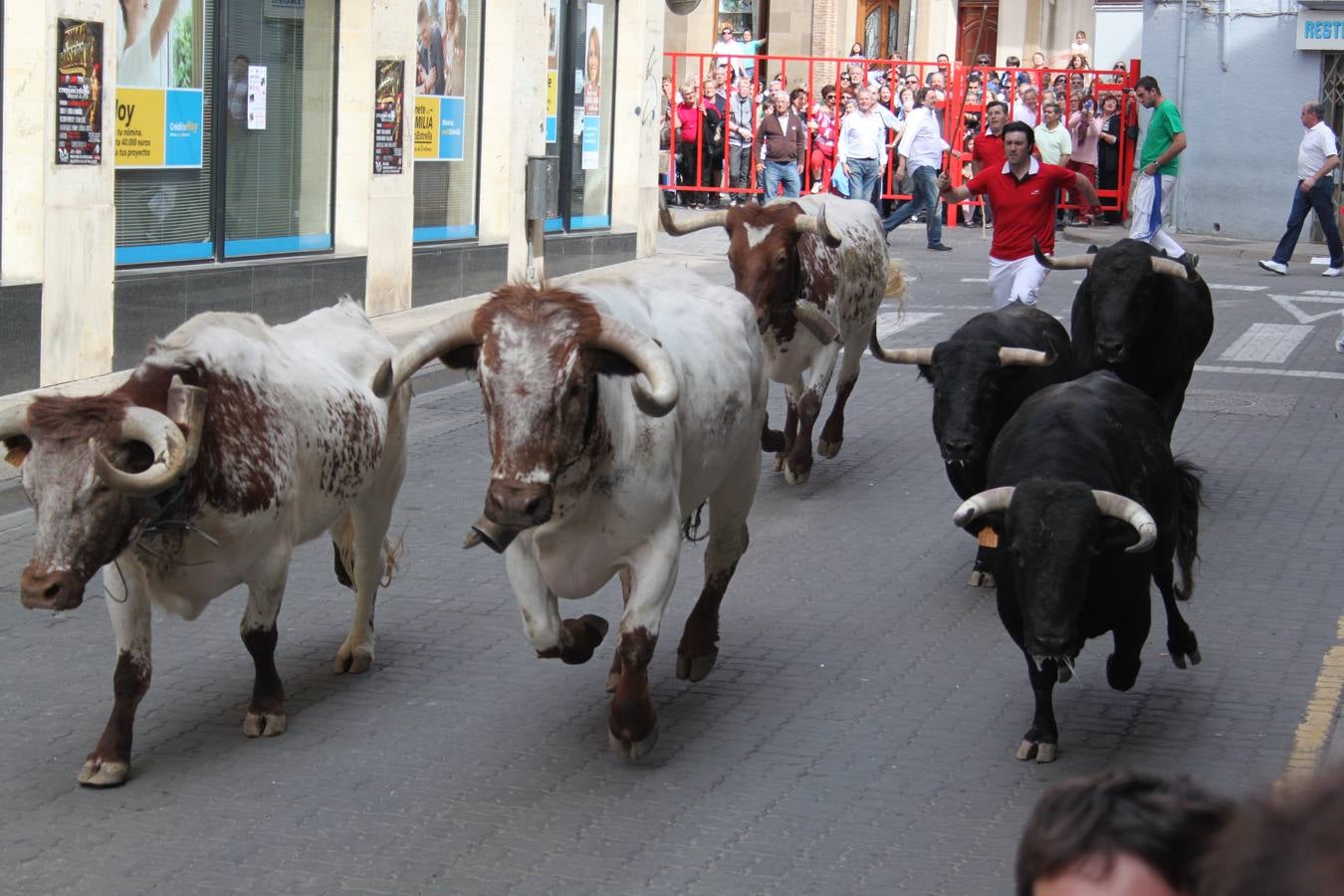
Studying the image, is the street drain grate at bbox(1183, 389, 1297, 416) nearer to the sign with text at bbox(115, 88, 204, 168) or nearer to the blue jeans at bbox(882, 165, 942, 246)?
the sign with text at bbox(115, 88, 204, 168)

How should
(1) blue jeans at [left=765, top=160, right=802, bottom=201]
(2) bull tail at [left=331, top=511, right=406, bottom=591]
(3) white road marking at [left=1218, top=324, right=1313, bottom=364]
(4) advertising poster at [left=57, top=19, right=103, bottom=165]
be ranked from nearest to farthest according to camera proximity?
(2) bull tail at [left=331, top=511, right=406, bottom=591] → (4) advertising poster at [left=57, top=19, right=103, bottom=165] → (3) white road marking at [left=1218, top=324, right=1313, bottom=364] → (1) blue jeans at [left=765, top=160, right=802, bottom=201]

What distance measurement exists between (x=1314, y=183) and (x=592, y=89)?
9.37 m

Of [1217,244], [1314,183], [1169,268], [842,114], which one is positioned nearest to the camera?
[1169,268]

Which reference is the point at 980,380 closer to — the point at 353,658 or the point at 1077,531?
the point at 1077,531

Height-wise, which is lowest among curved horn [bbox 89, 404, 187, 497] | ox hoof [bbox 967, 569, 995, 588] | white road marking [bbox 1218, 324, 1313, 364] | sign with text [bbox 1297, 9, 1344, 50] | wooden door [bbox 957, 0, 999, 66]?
ox hoof [bbox 967, 569, 995, 588]

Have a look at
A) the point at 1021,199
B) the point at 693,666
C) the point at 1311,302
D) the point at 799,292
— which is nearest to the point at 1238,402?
the point at 1021,199

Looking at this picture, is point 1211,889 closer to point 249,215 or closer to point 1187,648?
point 1187,648

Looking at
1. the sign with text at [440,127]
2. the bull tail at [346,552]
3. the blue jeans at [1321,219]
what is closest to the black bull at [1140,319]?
the bull tail at [346,552]

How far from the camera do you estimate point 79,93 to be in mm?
13547

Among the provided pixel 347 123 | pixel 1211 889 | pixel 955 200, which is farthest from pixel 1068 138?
pixel 1211 889

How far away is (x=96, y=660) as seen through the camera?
7.71 meters

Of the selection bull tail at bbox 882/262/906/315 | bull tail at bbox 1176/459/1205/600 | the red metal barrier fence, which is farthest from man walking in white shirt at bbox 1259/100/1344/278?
bull tail at bbox 1176/459/1205/600

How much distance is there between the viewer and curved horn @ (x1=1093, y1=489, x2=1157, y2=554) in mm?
6367

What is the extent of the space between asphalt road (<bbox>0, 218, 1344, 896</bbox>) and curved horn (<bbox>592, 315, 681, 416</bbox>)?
136 centimetres
